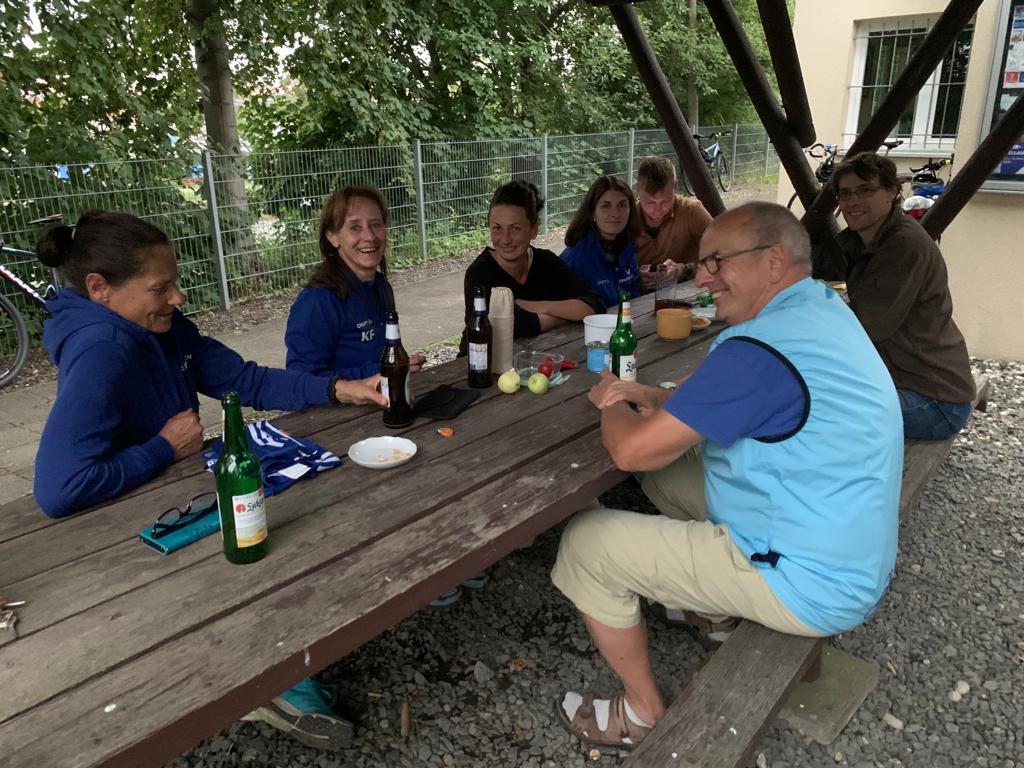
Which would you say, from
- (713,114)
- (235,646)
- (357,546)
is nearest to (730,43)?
(357,546)

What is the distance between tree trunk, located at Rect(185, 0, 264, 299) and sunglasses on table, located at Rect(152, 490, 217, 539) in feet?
19.9

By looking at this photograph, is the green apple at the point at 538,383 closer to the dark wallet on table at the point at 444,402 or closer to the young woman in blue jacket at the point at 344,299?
the dark wallet on table at the point at 444,402

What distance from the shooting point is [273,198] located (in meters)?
7.76

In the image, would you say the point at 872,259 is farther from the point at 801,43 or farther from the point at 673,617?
the point at 801,43

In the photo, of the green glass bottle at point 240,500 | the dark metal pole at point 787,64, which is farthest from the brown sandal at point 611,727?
the dark metal pole at point 787,64

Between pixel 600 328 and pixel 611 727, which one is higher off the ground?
pixel 600 328

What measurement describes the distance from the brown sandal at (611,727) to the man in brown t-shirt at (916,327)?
1785mm

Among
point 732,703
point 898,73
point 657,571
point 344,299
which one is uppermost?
point 898,73

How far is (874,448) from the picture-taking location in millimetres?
1797

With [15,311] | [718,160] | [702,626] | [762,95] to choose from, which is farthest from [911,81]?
[718,160]

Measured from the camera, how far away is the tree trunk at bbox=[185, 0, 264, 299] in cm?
739

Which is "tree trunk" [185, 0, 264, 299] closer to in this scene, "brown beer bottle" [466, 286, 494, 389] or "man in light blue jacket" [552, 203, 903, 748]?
"brown beer bottle" [466, 286, 494, 389]

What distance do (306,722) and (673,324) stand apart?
82.2 inches

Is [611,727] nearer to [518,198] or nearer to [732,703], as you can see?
[732,703]
